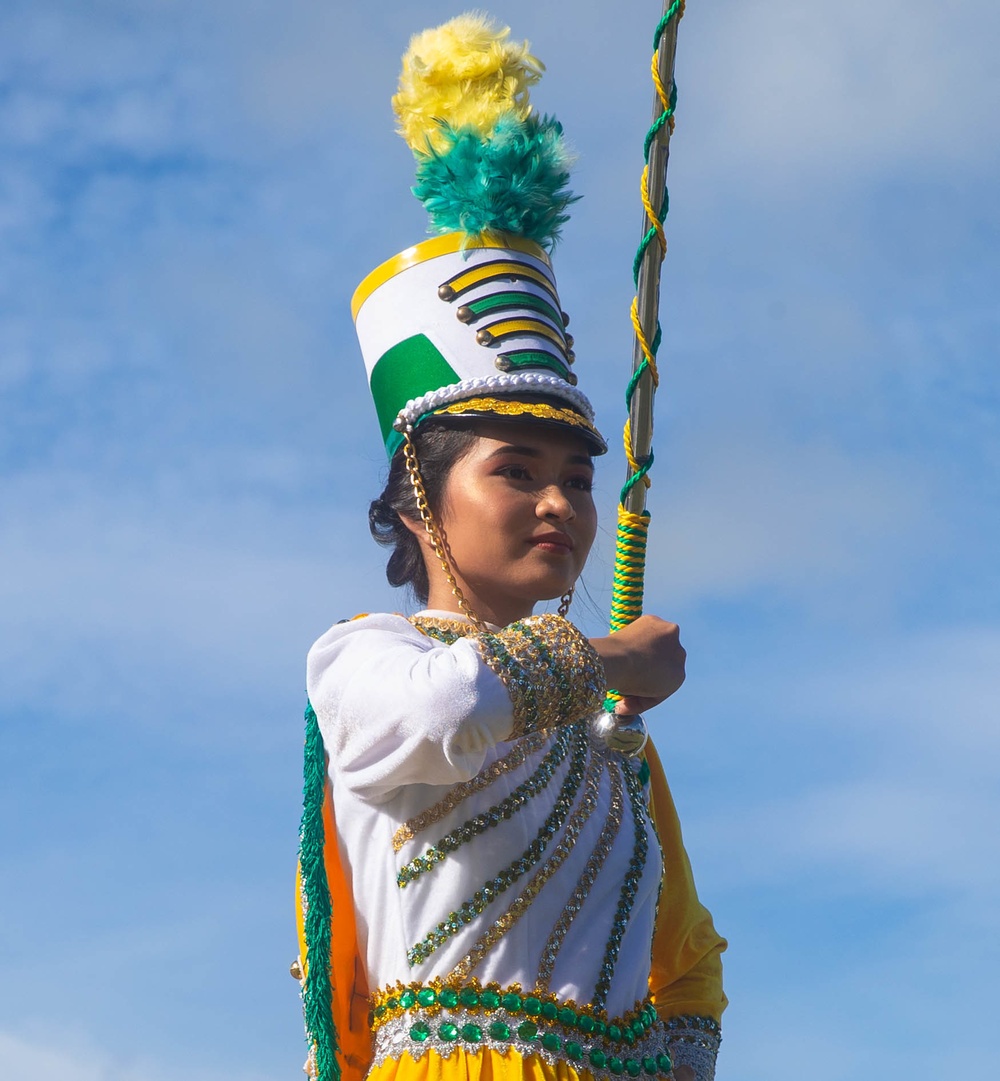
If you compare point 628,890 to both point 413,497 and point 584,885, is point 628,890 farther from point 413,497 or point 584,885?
point 413,497

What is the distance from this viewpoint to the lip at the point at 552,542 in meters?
3.63

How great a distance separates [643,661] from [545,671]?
33 centimetres

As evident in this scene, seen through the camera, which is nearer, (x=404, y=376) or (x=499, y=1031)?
(x=499, y=1031)

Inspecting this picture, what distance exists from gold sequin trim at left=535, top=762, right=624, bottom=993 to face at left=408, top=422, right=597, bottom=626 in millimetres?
471

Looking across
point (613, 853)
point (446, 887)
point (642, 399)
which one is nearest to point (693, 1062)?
point (613, 853)

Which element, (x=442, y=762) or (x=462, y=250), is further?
(x=462, y=250)

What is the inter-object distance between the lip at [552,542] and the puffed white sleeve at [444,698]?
0.41 metres

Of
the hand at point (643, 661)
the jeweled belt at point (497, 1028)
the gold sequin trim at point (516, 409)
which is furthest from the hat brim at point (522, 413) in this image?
the jeweled belt at point (497, 1028)

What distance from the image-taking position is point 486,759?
3402 millimetres

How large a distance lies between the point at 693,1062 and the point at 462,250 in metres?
1.94

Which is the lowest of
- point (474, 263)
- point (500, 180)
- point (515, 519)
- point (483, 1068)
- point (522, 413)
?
point (483, 1068)

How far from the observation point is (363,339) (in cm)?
406

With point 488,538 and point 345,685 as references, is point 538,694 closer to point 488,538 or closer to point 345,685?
point 345,685

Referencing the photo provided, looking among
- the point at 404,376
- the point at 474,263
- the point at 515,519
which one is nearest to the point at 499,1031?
the point at 515,519
